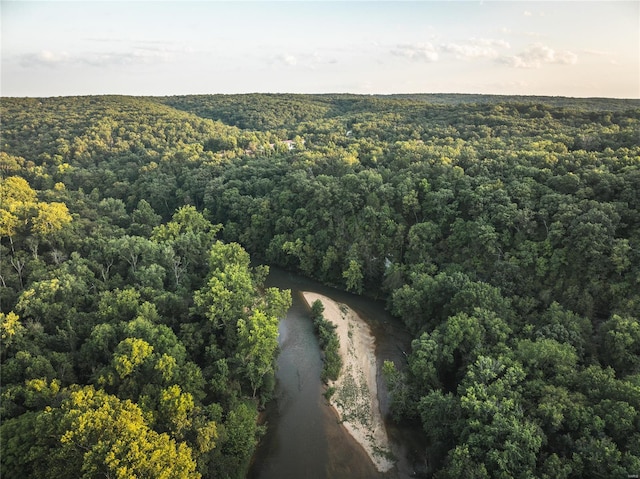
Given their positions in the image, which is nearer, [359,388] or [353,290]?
[359,388]

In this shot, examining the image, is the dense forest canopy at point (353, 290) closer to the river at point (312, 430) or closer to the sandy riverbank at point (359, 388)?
the river at point (312, 430)

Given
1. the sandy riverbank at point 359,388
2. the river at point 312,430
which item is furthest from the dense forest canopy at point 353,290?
the sandy riverbank at point 359,388

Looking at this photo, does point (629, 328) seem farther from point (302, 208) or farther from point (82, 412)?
point (302, 208)

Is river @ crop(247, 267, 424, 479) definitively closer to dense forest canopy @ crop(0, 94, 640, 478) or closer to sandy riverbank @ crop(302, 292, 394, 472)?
sandy riverbank @ crop(302, 292, 394, 472)

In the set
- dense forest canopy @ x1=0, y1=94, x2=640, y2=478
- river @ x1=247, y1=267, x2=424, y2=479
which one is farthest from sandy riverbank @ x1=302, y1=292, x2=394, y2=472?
dense forest canopy @ x1=0, y1=94, x2=640, y2=478

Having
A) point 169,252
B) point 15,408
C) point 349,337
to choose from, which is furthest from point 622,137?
point 15,408

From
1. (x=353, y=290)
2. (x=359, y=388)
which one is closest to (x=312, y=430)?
(x=359, y=388)

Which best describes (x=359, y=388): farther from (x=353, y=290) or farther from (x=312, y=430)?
(x=353, y=290)
